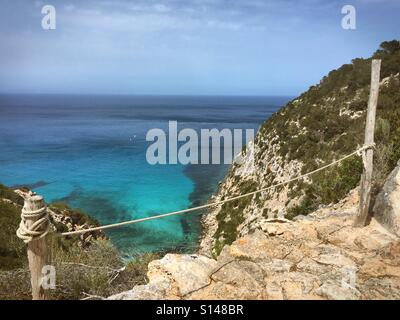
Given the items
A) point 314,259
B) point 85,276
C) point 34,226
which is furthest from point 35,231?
point 314,259

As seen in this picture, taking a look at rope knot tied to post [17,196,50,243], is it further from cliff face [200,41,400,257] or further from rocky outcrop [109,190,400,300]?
cliff face [200,41,400,257]

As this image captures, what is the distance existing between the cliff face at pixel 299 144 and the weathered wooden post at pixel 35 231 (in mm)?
11229

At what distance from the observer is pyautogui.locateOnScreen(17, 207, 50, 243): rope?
8.68 ft

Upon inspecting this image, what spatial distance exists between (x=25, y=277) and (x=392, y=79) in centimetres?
2371

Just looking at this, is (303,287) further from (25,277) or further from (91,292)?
(25,277)

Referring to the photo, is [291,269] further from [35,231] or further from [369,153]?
[35,231]

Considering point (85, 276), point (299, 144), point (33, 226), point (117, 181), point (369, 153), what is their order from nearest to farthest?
1. point (33, 226)
2. point (85, 276)
3. point (369, 153)
4. point (299, 144)
5. point (117, 181)

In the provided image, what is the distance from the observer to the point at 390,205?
4.81 metres

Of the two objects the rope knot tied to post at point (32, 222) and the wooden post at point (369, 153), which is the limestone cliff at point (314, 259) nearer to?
the wooden post at point (369, 153)

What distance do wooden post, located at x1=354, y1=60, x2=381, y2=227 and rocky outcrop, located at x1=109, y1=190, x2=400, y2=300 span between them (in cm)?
20

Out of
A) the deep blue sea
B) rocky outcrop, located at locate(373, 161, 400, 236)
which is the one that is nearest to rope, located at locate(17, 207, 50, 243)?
rocky outcrop, located at locate(373, 161, 400, 236)

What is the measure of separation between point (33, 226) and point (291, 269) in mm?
2795

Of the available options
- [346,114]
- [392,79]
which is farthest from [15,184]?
[392,79]
